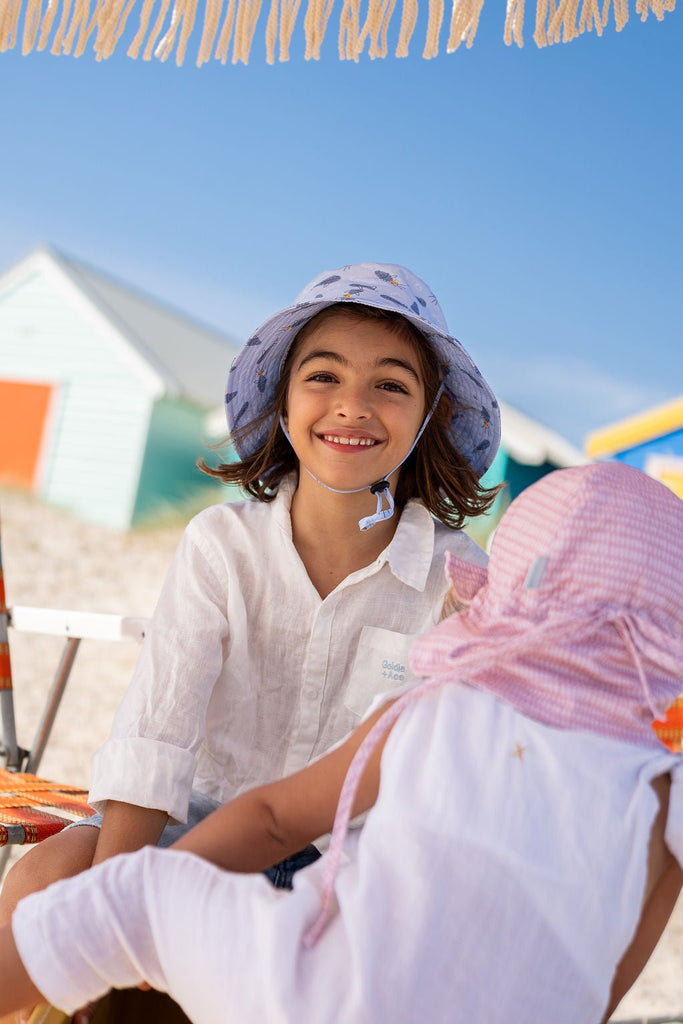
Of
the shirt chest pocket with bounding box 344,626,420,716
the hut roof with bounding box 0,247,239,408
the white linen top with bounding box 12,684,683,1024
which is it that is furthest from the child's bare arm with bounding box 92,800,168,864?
the hut roof with bounding box 0,247,239,408

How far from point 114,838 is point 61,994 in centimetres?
56

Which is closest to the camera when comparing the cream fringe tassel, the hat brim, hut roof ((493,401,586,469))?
the cream fringe tassel

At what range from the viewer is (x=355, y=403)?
6.12ft

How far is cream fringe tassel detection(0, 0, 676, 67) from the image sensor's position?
1490 mm

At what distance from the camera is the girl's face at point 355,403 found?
74.2 inches

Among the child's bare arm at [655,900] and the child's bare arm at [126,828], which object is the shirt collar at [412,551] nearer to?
the child's bare arm at [126,828]

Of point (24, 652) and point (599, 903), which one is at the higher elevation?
point (599, 903)

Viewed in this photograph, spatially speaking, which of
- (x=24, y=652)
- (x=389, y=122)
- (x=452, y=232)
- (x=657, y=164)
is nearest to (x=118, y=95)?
(x=389, y=122)

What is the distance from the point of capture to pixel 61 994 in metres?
1.02

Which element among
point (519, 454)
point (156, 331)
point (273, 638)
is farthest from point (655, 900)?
point (156, 331)

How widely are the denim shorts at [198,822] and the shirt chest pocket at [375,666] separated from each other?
27 centimetres

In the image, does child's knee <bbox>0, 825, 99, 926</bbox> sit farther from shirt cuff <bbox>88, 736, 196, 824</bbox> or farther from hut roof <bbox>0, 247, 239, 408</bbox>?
hut roof <bbox>0, 247, 239, 408</bbox>

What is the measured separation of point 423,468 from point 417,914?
125 cm

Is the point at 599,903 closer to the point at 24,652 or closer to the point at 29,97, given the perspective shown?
the point at 24,652
